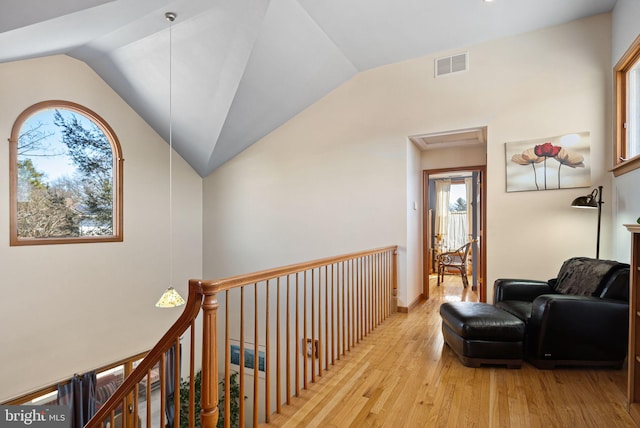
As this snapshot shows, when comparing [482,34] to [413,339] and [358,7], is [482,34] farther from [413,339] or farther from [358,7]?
[413,339]

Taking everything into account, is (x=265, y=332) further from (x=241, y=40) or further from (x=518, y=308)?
(x=241, y=40)

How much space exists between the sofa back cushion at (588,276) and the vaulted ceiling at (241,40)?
2623 mm

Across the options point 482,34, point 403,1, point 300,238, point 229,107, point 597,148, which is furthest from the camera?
point 300,238

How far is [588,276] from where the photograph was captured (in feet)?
9.02

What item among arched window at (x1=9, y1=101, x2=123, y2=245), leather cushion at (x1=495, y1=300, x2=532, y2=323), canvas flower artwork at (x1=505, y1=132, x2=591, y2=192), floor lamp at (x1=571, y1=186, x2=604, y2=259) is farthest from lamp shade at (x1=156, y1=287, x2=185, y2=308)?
floor lamp at (x1=571, y1=186, x2=604, y2=259)

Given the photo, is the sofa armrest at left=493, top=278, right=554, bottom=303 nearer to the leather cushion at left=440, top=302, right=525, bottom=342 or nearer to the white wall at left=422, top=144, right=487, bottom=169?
the leather cushion at left=440, top=302, right=525, bottom=342

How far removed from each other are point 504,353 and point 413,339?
37.6 inches

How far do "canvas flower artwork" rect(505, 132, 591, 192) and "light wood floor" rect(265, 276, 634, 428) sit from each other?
6.66 feet

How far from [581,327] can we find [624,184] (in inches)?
64.5

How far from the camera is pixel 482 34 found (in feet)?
12.8

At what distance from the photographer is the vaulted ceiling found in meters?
3.27

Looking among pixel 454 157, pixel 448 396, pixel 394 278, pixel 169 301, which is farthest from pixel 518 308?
pixel 169 301

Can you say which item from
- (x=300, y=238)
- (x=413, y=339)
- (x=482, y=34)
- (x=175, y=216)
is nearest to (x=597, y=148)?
(x=482, y=34)

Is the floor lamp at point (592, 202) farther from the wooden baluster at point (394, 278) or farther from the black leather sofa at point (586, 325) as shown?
the wooden baluster at point (394, 278)
